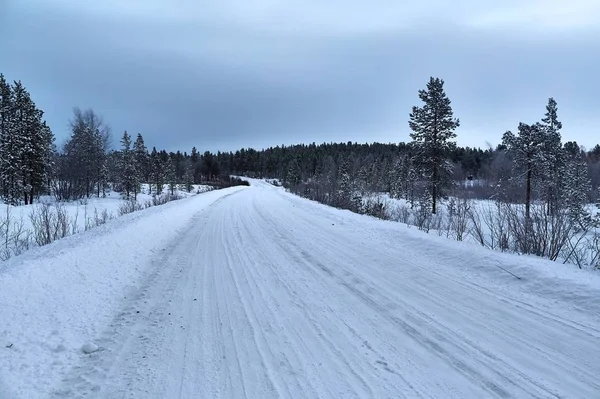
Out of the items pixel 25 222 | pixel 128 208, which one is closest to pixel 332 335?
pixel 128 208

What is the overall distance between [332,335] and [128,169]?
55803mm

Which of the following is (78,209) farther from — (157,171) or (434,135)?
(157,171)

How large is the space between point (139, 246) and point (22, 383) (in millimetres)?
6011

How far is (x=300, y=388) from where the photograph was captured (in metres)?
2.88

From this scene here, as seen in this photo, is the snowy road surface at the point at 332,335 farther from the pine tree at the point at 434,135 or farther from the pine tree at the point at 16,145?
the pine tree at the point at 16,145

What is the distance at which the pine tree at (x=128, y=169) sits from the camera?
52.1 m

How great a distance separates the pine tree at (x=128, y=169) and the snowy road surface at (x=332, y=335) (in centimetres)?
5080

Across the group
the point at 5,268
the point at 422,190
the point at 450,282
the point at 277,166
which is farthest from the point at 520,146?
the point at 277,166

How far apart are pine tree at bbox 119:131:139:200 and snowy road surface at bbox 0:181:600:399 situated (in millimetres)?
50796

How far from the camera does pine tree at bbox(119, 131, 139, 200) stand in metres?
52.1

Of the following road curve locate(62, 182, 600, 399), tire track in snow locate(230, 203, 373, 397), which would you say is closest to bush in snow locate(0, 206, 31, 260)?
road curve locate(62, 182, 600, 399)

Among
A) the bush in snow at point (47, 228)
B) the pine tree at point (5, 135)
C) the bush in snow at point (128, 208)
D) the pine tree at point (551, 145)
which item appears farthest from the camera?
the pine tree at point (5, 135)

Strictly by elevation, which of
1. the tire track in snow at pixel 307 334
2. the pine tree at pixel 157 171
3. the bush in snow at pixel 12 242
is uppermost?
the pine tree at pixel 157 171

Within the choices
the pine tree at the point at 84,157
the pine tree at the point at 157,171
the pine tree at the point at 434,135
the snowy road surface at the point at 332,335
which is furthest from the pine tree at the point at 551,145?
the pine tree at the point at 157,171
